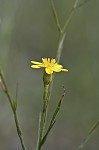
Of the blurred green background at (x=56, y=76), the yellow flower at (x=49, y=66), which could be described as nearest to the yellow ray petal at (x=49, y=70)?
the yellow flower at (x=49, y=66)

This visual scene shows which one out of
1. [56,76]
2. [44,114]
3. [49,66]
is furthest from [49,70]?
[56,76]

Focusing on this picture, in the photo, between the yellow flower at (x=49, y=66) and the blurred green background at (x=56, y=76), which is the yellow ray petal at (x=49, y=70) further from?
the blurred green background at (x=56, y=76)

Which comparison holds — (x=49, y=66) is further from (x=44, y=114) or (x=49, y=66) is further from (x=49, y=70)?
(x=44, y=114)

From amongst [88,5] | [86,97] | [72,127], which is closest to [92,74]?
[86,97]

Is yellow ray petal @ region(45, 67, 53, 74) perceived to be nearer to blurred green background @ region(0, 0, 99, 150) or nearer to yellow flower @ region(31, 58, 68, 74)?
yellow flower @ region(31, 58, 68, 74)

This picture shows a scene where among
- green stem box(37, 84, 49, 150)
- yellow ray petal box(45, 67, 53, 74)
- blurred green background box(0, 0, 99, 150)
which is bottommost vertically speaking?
blurred green background box(0, 0, 99, 150)

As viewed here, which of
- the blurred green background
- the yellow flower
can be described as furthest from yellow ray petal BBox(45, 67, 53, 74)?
the blurred green background

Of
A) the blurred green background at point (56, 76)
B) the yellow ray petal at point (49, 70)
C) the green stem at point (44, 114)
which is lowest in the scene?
the blurred green background at point (56, 76)

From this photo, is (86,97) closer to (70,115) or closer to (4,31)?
(70,115)
